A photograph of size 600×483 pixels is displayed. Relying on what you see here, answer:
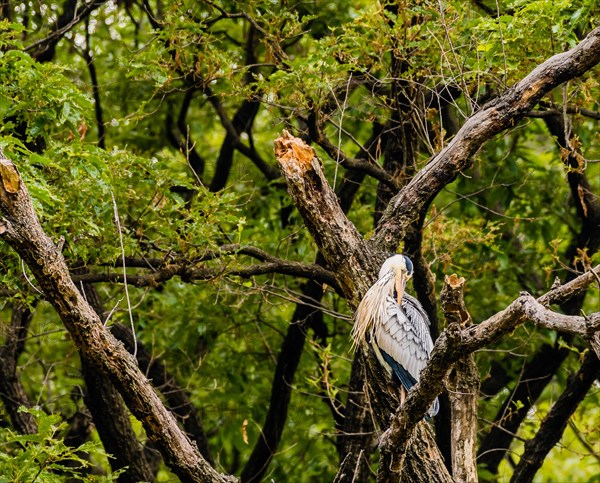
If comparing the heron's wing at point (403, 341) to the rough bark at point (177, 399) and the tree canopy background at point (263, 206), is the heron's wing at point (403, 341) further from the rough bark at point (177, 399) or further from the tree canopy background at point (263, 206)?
the rough bark at point (177, 399)

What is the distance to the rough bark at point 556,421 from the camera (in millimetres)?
6945

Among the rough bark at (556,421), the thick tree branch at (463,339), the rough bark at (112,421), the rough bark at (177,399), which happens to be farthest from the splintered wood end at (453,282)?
the rough bark at (177,399)

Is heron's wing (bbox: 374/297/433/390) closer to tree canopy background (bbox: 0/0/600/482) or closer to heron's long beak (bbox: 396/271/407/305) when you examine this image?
heron's long beak (bbox: 396/271/407/305)

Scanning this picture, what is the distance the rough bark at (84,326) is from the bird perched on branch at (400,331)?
1.32m

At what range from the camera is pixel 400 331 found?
586cm

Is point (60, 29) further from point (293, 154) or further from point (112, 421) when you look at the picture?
point (293, 154)

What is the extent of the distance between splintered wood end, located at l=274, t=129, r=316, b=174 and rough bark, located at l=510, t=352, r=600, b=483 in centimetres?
321

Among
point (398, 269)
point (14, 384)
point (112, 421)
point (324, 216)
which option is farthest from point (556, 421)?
point (14, 384)

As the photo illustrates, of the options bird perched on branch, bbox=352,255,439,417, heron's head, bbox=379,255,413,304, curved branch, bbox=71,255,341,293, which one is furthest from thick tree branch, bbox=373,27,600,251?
curved branch, bbox=71,255,341,293

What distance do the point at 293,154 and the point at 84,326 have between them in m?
1.35

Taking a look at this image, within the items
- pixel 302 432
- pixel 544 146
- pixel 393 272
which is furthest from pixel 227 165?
pixel 393 272

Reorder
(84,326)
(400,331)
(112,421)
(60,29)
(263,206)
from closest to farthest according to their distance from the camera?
(84,326)
(400,331)
(112,421)
(60,29)
(263,206)

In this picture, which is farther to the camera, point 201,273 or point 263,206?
point 263,206

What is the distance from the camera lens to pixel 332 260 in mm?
4938
